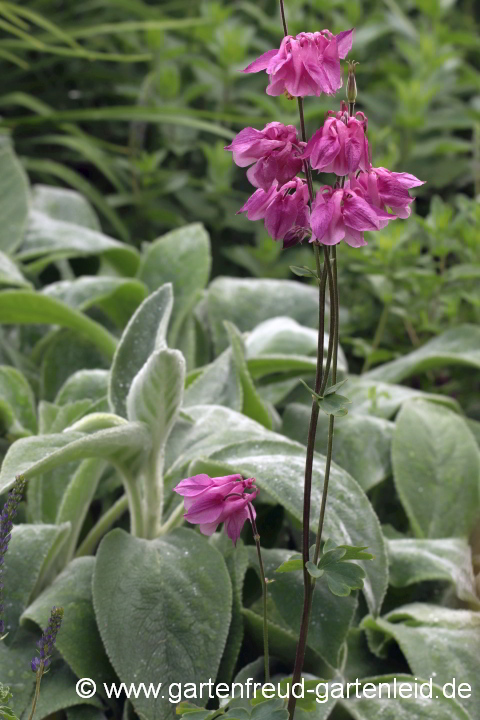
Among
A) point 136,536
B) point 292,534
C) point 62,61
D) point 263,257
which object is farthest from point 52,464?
point 62,61

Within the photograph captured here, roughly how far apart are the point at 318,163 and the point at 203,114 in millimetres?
1549

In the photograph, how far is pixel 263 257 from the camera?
2.04m

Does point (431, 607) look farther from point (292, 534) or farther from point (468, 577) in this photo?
point (292, 534)

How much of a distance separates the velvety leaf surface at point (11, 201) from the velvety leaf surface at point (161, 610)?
2.77 feet

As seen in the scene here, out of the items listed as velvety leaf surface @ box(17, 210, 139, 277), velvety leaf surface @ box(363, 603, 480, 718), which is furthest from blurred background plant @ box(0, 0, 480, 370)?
velvety leaf surface @ box(363, 603, 480, 718)

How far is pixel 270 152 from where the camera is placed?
0.68m

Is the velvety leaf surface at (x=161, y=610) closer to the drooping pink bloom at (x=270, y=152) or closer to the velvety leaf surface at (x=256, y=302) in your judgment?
the drooping pink bloom at (x=270, y=152)

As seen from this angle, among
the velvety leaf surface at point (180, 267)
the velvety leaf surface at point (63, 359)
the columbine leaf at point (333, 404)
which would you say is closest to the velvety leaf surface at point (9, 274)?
the velvety leaf surface at point (63, 359)

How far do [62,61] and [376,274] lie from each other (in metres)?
1.41

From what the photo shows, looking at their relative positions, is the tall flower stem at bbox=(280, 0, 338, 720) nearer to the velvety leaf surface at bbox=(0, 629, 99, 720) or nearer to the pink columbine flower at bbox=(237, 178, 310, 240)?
the pink columbine flower at bbox=(237, 178, 310, 240)

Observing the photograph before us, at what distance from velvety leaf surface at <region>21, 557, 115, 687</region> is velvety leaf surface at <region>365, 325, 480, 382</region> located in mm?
735

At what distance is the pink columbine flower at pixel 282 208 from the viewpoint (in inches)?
26.7

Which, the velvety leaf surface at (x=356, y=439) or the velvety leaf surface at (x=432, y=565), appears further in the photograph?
the velvety leaf surface at (x=356, y=439)

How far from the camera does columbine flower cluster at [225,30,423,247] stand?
639 millimetres
